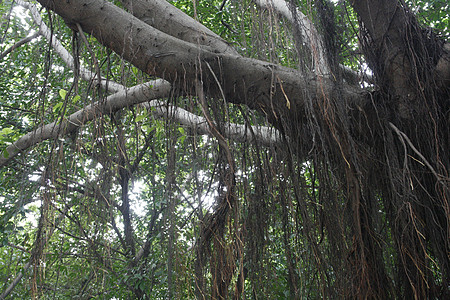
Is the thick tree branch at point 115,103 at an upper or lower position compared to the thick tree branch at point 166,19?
lower

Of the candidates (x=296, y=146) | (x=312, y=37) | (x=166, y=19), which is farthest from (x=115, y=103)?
(x=312, y=37)

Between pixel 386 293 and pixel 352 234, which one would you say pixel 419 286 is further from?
pixel 352 234

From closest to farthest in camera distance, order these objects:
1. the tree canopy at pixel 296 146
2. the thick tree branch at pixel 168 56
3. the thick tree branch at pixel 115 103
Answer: the tree canopy at pixel 296 146
the thick tree branch at pixel 168 56
the thick tree branch at pixel 115 103

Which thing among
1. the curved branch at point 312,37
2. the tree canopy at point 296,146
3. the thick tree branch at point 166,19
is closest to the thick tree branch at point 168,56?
the tree canopy at point 296,146

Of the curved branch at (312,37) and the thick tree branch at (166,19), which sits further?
the thick tree branch at (166,19)

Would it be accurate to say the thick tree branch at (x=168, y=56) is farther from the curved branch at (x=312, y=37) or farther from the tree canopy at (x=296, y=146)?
the curved branch at (x=312, y=37)

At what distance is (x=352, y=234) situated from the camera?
6.16 feet

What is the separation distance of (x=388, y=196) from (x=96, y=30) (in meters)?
1.66

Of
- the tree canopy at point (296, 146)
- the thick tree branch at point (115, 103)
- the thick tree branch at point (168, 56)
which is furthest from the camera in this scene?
the thick tree branch at point (115, 103)

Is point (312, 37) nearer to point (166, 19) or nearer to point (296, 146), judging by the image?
point (296, 146)

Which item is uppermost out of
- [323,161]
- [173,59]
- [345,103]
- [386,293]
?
[173,59]

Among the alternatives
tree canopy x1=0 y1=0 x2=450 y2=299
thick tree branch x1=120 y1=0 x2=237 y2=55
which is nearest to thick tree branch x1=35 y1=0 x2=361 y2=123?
tree canopy x1=0 y1=0 x2=450 y2=299

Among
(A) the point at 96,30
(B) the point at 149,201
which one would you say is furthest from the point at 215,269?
(B) the point at 149,201

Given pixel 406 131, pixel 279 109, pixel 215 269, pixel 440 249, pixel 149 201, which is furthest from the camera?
pixel 149 201
